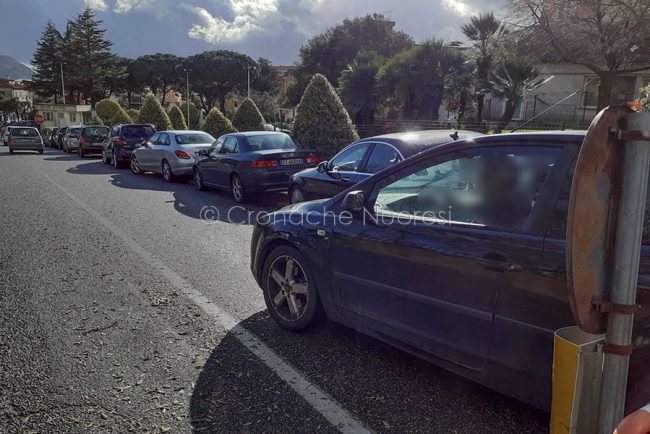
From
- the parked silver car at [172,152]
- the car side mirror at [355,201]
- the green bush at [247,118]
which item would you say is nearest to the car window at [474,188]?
the car side mirror at [355,201]

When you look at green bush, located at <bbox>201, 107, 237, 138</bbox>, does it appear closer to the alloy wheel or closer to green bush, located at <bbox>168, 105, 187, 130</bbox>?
green bush, located at <bbox>168, 105, 187, 130</bbox>

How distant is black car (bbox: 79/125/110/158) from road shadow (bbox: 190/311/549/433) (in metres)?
23.0

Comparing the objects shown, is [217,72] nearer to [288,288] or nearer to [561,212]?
[288,288]

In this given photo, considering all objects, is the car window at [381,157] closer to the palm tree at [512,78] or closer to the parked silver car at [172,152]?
the parked silver car at [172,152]

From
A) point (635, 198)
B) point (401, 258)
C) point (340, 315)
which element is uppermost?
point (635, 198)

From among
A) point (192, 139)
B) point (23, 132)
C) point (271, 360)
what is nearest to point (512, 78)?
point (192, 139)

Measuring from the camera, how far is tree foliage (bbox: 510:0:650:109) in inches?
582

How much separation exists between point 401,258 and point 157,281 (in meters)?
3.11

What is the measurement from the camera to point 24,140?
1037 inches

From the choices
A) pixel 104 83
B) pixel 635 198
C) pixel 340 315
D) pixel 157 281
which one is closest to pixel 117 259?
pixel 157 281

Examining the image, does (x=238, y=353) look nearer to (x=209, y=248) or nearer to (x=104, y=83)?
(x=209, y=248)

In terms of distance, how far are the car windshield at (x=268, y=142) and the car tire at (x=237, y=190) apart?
28.9 inches

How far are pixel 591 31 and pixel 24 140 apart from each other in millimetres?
26725

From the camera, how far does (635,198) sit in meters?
1.70
